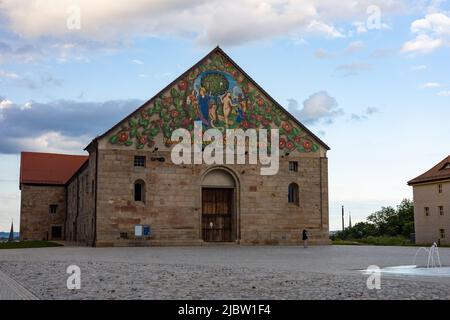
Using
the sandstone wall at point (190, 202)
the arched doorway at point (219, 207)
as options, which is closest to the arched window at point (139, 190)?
the sandstone wall at point (190, 202)

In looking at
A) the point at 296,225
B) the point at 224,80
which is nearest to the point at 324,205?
the point at 296,225

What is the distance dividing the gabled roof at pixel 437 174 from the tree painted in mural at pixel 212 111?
792 inches

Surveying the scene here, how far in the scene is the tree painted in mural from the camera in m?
40.9

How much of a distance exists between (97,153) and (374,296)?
30.6 meters

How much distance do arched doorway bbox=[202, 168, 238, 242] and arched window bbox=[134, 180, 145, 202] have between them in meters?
4.45

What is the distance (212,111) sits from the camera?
4247cm

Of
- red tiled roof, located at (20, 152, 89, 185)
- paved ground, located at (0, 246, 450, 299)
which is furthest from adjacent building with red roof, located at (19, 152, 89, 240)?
paved ground, located at (0, 246, 450, 299)

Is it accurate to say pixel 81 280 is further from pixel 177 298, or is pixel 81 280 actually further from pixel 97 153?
pixel 97 153

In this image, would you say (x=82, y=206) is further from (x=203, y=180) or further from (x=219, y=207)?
(x=219, y=207)

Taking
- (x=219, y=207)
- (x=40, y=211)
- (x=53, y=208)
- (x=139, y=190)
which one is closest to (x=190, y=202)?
(x=219, y=207)

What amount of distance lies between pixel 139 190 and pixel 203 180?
456cm
